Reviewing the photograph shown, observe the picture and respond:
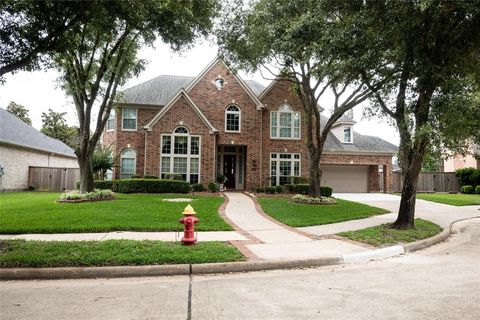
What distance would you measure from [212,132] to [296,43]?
34.2ft

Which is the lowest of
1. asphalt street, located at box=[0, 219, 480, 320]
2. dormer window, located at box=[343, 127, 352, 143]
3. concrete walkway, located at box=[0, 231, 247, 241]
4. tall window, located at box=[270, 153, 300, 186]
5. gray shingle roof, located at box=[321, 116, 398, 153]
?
asphalt street, located at box=[0, 219, 480, 320]

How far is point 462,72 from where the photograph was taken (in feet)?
30.5

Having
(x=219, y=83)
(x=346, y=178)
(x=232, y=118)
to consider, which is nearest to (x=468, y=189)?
(x=346, y=178)

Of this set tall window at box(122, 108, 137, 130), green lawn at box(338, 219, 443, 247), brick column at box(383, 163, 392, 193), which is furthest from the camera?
brick column at box(383, 163, 392, 193)

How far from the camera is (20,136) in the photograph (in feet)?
78.6

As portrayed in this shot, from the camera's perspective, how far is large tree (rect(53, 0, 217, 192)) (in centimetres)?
796

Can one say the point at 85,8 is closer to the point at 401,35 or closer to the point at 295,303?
the point at 295,303

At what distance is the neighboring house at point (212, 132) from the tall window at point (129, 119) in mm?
64

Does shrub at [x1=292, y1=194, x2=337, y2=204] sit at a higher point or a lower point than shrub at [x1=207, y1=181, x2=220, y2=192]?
lower

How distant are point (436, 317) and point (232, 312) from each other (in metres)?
2.38

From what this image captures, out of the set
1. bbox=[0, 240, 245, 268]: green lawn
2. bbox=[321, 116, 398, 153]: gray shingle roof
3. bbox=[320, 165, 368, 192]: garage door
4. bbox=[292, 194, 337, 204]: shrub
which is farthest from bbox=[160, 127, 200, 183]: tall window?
bbox=[0, 240, 245, 268]: green lawn

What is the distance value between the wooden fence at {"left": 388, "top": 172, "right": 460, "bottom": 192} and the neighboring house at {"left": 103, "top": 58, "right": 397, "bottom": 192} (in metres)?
12.3

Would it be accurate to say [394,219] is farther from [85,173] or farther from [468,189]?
[468,189]

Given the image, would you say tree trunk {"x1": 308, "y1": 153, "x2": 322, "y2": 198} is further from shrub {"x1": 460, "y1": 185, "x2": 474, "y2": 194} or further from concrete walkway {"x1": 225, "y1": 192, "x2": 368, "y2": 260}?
shrub {"x1": 460, "y1": 185, "x2": 474, "y2": 194}
